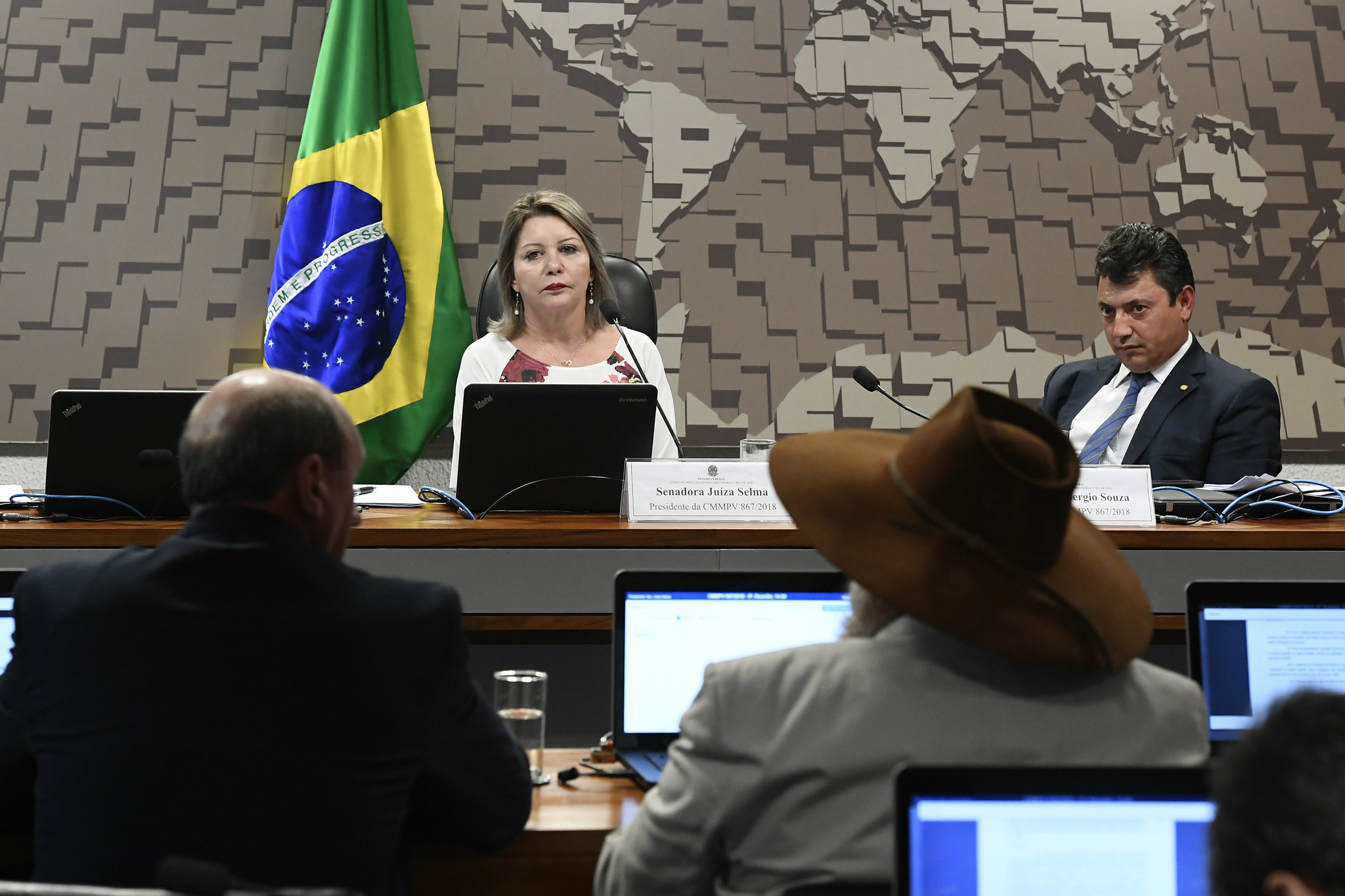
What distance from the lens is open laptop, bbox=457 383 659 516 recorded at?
2.04m

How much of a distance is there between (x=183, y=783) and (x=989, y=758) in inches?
27.6

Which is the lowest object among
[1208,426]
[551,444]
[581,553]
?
[581,553]

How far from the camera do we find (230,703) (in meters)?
0.99

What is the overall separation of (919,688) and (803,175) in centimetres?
314

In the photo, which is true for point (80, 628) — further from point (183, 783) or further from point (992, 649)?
point (992, 649)

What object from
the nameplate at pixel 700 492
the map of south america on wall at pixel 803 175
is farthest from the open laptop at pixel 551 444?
the map of south america on wall at pixel 803 175

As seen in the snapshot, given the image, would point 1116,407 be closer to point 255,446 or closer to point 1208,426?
point 1208,426

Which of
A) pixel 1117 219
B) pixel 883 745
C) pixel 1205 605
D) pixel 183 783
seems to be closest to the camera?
pixel 883 745

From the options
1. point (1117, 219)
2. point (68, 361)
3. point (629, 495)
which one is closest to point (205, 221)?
point (68, 361)

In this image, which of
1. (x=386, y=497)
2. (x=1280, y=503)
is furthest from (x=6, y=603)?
(x=1280, y=503)

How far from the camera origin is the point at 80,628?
101 centimetres

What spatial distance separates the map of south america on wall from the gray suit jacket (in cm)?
280

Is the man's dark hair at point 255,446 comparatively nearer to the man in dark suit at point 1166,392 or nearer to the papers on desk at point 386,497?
the papers on desk at point 386,497

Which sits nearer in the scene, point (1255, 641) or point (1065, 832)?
point (1065, 832)
